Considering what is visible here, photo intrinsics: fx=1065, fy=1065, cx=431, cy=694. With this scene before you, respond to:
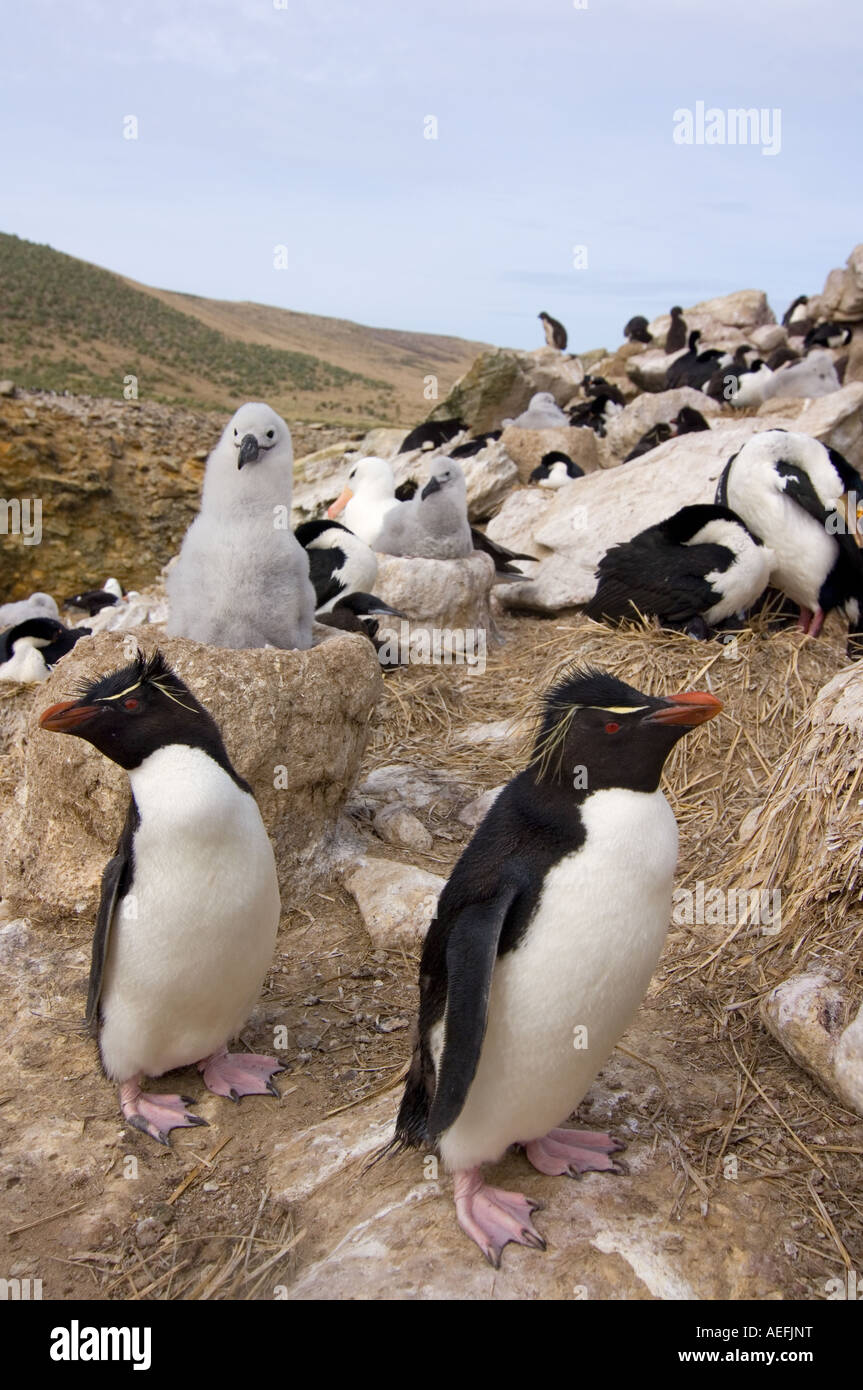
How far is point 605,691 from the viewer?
8.16 ft

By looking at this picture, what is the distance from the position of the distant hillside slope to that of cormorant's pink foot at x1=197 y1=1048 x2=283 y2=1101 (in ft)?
86.4

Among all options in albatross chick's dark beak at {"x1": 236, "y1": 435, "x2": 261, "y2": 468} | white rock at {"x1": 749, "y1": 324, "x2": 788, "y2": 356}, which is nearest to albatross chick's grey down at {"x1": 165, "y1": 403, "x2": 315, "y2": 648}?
albatross chick's dark beak at {"x1": 236, "y1": 435, "x2": 261, "y2": 468}

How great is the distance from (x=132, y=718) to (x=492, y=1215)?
5.11 feet

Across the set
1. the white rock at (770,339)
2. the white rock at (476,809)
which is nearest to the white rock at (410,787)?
the white rock at (476,809)

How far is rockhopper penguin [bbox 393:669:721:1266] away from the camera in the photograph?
235cm

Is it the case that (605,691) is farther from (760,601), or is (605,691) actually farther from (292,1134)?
(760,601)

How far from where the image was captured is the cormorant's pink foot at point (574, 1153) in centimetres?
263

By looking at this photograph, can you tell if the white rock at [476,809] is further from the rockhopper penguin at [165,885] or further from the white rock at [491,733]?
the rockhopper penguin at [165,885]

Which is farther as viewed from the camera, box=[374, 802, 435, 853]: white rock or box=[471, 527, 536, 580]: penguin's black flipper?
box=[471, 527, 536, 580]: penguin's black flipper

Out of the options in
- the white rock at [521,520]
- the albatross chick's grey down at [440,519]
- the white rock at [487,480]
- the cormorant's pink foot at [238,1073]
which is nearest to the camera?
the cormorant's pink foot at [238,1073]

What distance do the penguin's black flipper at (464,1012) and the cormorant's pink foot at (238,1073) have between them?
1034 millimetres

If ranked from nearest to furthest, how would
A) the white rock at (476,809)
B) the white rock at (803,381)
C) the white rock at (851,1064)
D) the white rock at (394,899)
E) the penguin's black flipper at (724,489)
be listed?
1. the white rock at (851,1064)
2. the white rock at (394,899)
3. the white rock at (476,809)
4. the penguin's black flipper at (724,489)
5. the white rock at (803,381)

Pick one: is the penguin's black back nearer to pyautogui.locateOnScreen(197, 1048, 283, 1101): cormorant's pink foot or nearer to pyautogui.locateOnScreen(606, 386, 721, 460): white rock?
pyautogui.locateOnScreen(197, 1048, 283, 1101): cormorant's pink foot
